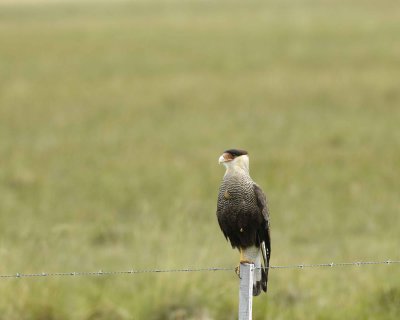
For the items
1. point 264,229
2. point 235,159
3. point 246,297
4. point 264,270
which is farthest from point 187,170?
point 246,297

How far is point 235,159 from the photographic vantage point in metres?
4.41

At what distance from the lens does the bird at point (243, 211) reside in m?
4.45

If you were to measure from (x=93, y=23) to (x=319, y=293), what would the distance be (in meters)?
32.4

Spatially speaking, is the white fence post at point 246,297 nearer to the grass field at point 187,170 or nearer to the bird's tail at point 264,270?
the bird's tail at point 264,270

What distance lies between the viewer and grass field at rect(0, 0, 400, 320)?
6297 millimetres

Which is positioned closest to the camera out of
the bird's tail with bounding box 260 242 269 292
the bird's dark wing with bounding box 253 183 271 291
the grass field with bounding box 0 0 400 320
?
the bird's dark wing with bounding box 253 183 271 291

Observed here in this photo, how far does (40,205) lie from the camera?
1060 cm

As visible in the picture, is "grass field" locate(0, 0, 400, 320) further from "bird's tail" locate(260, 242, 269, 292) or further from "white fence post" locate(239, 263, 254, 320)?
"white fence post" locate(239, 263, 254, 320)

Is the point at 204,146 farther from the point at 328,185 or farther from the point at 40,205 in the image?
the point at 40,205

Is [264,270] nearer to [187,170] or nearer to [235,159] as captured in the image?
[235,159]

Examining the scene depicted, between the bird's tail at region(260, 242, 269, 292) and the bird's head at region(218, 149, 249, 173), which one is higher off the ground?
the bird's head at region(218, 149, 249, 173)

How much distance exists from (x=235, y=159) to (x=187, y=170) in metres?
8.07

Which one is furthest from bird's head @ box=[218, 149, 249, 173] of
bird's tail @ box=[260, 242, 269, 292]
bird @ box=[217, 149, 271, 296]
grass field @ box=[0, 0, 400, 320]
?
grass field @ box=[0, 0, 400, 320]

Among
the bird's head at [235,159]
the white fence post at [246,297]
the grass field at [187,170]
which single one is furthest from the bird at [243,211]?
the grass field at [187,170]
